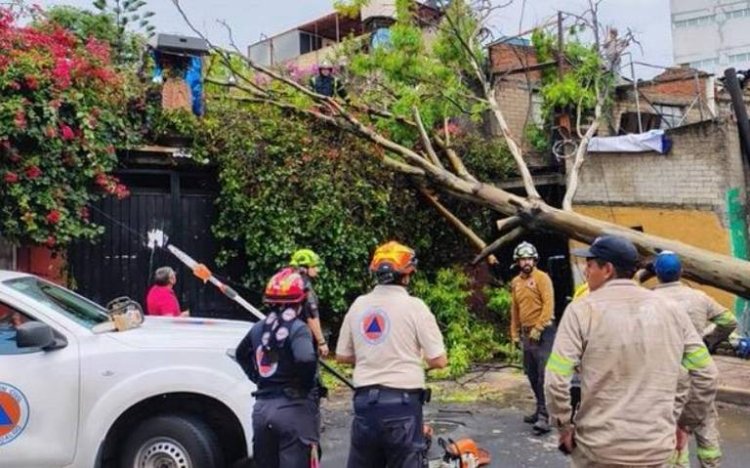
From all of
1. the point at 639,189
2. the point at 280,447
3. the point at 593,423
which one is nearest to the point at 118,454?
the point at 280,447

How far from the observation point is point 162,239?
33.0 feet

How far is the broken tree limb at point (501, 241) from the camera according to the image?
10500 millimetres

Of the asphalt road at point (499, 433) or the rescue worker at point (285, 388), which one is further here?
the asphalt road at point (499, 433)

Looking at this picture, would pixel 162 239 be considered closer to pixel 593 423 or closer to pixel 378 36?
pixel 378 36

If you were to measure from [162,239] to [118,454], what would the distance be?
5339 mm

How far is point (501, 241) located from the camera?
35.0 feet

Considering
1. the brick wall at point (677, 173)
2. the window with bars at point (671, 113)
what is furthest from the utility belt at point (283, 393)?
the window with bars at point (671, 113)

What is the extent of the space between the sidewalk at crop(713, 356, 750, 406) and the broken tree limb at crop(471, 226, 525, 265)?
10.2ft

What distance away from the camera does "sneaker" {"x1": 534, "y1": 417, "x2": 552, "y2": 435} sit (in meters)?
6.88

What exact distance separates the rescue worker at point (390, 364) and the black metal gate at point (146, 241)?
650 cm

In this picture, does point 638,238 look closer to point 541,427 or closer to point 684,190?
point 684,190

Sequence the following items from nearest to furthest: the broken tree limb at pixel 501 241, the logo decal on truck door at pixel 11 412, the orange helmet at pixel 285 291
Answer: the orange helmet at pixel 285 291 → the logo decal on truck door at pixel 11 412 → the broken tree limb at pixel 501 241

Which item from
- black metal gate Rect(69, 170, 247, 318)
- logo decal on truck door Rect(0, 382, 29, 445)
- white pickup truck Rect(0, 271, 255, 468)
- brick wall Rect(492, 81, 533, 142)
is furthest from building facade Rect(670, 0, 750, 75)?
logo decal on truck door Rect(0, 382, 29, 445)

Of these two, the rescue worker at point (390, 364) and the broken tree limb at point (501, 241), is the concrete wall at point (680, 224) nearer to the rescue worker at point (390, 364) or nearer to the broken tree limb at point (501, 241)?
the broken tree limb at point (501, 241)
